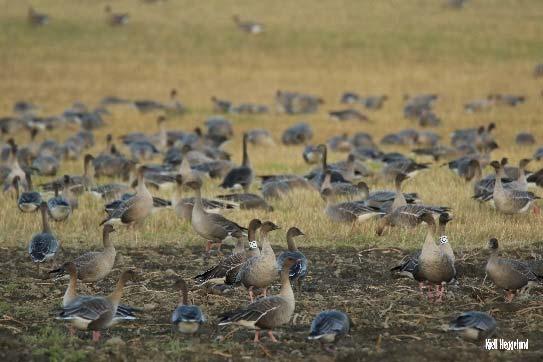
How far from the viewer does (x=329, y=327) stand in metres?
8.29

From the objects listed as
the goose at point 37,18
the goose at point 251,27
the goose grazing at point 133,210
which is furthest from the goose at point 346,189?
the goose at point 37,18

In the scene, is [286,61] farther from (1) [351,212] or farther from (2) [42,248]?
(2) [42,248]

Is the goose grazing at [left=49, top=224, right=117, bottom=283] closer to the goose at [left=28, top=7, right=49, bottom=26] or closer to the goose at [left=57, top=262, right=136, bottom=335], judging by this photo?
the goose at [left=57, top=262, right=136, bottom=335]

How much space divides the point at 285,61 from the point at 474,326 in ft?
119

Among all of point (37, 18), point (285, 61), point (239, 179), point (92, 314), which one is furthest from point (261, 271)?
point (37, 18)

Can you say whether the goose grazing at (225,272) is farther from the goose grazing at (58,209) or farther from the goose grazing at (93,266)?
the goose grazing at (58,209)

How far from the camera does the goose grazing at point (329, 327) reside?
8266mm

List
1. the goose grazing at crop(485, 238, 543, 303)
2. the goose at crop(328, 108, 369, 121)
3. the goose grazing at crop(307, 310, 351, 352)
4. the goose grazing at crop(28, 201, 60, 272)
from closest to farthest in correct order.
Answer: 1. the goose grazing at crop(307, 310, 351, 352)
2. the goose grazing at crop(485, 238, 543, 303)
3. the goose grazing at crop(28, 201, 60, 272)
4. the goose at crop(328, 108, 369, 121)

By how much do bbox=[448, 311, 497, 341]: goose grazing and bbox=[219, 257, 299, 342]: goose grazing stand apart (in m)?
1.52

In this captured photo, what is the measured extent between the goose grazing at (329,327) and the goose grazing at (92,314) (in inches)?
73.9

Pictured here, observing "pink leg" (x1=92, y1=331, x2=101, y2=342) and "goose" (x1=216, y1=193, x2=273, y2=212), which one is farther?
"goose" (x1=216, y1=193, x2=273, y2=212)

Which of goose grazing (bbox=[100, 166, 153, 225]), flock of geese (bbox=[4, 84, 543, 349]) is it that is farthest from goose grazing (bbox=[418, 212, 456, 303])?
goose grazing (bbox=[100, 166, 153, 225])

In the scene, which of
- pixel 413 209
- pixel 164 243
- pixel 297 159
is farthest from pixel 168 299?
pixel 297 159

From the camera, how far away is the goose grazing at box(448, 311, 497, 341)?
27.6ft
